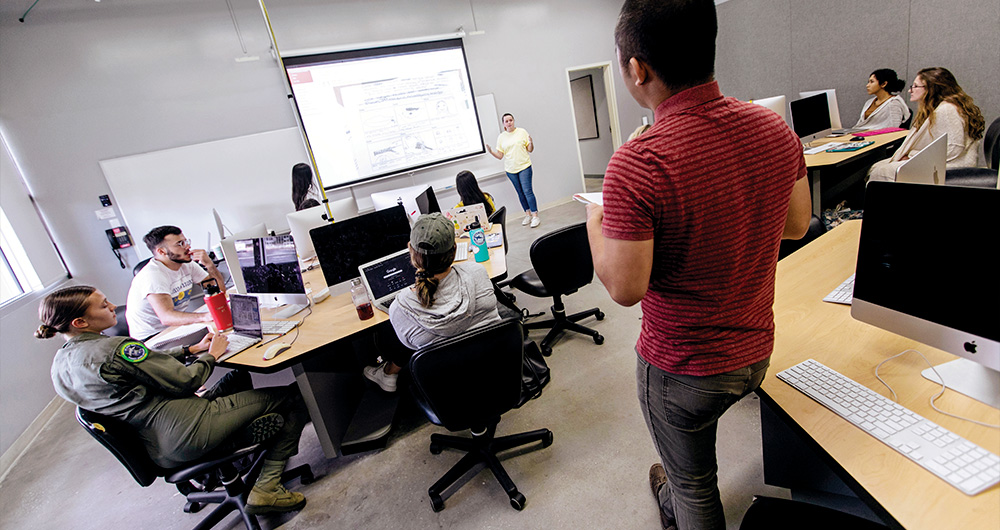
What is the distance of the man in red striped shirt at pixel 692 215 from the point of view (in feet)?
2.52

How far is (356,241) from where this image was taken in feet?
7.74

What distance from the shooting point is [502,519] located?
1.73 m

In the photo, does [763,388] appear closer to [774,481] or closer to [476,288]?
[774,481]

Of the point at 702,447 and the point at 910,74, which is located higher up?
the point at 910,74

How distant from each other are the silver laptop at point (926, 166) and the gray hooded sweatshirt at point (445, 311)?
1.49 meters

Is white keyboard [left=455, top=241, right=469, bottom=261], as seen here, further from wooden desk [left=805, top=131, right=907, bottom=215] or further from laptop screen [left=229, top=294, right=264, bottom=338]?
wooden desk [left=805, top=131, right=907, bottom=215]

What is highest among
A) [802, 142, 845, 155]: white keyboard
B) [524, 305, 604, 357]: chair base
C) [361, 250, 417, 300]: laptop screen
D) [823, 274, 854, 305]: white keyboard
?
[361, 250, 417, 300]: laptop screen

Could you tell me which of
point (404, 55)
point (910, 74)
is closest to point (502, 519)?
point (404, 55)

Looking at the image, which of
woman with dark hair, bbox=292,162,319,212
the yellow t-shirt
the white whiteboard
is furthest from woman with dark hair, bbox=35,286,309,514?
the yellow t-shirt

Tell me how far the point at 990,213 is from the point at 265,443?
244 cm

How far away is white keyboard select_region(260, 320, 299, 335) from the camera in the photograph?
212 cm

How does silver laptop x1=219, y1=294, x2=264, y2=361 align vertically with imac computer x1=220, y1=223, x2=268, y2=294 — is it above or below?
below

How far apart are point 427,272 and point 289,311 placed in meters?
1.18

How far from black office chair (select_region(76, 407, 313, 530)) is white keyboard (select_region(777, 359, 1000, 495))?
2070 mm
